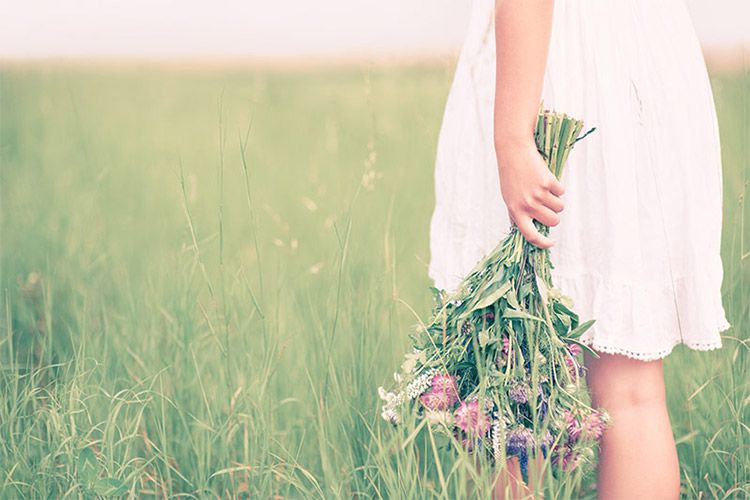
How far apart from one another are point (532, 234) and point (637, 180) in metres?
0.21

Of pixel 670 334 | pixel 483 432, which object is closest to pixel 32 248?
pixel 483 432

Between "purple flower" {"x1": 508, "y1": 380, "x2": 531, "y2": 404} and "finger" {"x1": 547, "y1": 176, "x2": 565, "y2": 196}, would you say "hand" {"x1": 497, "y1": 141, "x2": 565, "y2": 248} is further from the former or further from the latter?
"purple flower" {"x1": 508, "y1": 380, "x2": 531, "y2": 404}

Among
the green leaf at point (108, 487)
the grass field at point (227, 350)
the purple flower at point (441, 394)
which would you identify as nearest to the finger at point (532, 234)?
the purple flower at point (441, 394)

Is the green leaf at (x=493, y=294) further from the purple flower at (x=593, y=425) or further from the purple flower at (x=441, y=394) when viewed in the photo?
the purple flower at (x=593, y=425)

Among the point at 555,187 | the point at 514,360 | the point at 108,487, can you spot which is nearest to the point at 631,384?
the point at 514,360

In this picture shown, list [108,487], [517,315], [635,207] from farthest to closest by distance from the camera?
1. [108,487]
2. [635,207]
3. [517,315]

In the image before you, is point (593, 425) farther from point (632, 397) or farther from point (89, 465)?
point (89, 465)

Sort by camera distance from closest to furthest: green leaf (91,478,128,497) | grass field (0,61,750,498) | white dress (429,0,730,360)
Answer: white dress (429,0,730,360), green leaf (91,478,128,497), grass field (0,61,750,498)

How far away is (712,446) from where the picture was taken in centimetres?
169

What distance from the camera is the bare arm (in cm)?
122

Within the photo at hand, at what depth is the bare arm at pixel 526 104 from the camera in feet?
3.99

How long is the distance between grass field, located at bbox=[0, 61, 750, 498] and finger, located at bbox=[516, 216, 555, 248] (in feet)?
1.09

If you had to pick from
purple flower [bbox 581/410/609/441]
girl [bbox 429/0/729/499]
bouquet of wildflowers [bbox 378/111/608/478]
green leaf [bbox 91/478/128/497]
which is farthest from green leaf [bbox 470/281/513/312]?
green leaf [bbox 91/478/128/497]

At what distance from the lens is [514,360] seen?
4.02 feet
